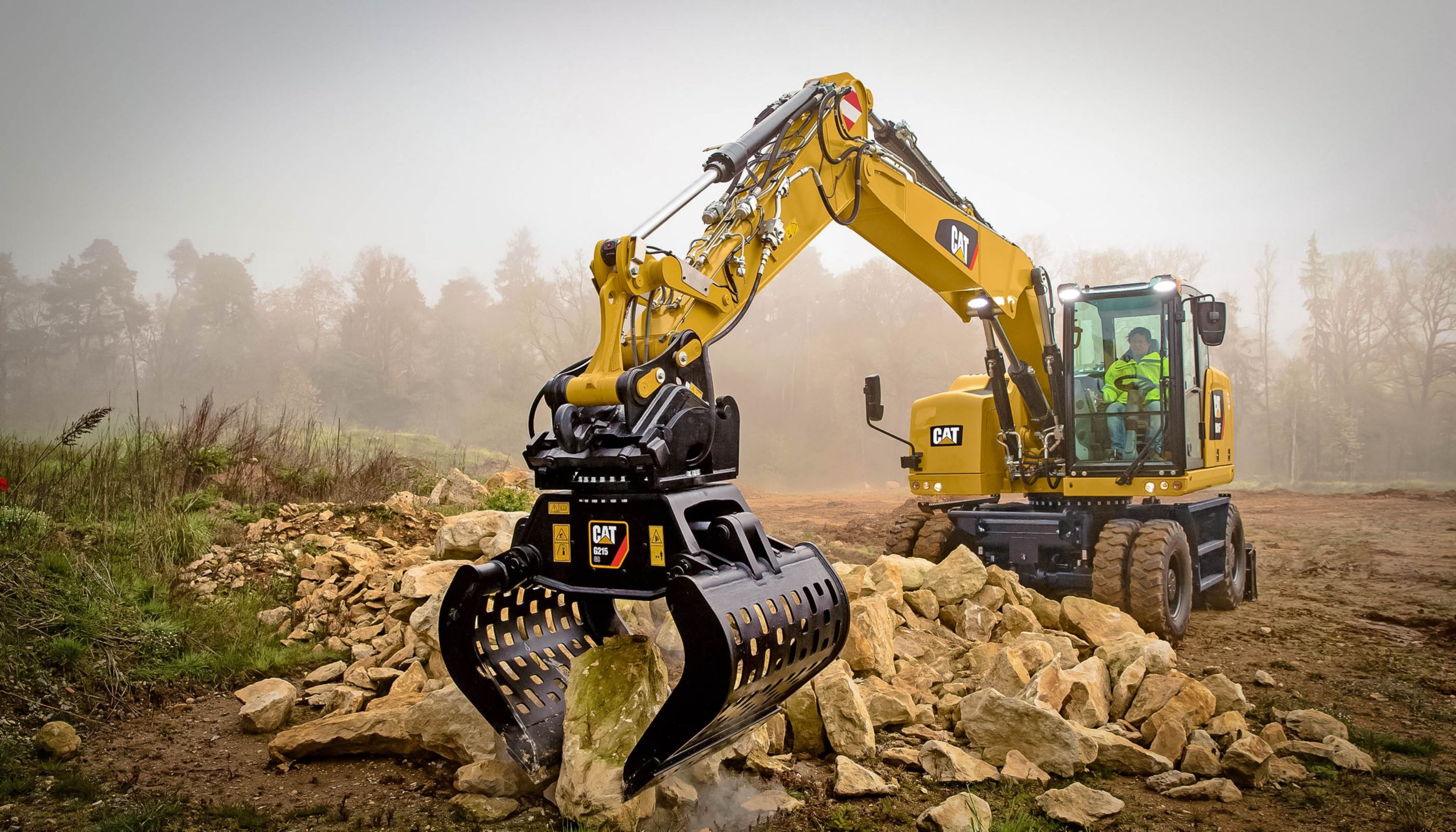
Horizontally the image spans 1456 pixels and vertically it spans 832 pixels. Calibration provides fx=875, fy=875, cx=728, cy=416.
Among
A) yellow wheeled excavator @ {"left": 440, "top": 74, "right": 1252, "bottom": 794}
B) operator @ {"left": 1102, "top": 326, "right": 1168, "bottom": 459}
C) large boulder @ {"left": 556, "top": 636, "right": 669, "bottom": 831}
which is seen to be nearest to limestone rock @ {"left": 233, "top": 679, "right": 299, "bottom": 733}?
yellow wheeled excavator @ {"left": 440, "top": 74, "right": 1252, "bottom": 794}

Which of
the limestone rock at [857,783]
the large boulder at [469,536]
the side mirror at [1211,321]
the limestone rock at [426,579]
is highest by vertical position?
the side mirror at [1211,321]

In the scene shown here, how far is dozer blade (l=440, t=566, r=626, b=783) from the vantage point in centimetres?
322

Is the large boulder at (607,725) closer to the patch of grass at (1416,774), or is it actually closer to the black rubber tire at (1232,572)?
the patch of grass at (1416,774)

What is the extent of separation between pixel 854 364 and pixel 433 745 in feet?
76.8

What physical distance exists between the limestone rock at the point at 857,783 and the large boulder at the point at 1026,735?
1.90 ft

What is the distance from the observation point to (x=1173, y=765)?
3.75 meters

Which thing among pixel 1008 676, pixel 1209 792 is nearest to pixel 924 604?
pixel 1008 676

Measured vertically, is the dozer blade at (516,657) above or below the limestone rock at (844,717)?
above

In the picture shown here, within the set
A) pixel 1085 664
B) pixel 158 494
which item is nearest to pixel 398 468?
pixel 158 494

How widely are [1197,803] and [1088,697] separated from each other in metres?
0.69

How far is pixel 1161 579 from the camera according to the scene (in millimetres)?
5965

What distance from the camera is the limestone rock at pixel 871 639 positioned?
443cm

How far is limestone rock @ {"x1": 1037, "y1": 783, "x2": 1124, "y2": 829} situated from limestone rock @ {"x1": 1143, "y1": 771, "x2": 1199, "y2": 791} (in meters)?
0.33

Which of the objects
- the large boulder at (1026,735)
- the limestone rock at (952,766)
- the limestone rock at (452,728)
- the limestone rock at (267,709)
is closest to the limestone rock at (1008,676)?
the large boulder at (1026,735)
